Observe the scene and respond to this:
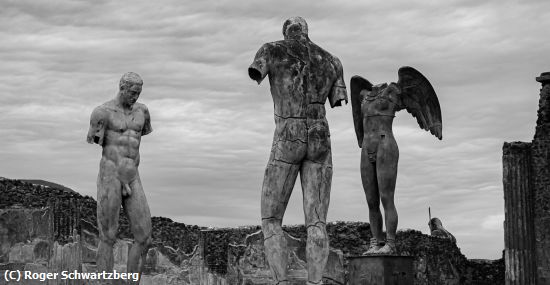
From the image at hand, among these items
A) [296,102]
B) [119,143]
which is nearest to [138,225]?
[119,143]

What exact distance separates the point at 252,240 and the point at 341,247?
1.54 m

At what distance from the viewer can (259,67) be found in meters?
8.45

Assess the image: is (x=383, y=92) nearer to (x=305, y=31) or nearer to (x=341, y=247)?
(x=305, y=31)

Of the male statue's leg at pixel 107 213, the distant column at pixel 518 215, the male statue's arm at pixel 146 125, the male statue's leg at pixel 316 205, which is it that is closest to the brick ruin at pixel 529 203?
the distant column at pixel 518 215

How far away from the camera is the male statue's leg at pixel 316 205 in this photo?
8.45m

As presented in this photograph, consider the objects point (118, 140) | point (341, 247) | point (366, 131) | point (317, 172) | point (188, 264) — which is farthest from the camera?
point (188, 264)

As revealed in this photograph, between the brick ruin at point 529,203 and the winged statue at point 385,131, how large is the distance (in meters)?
4.02

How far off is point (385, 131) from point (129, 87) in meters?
3.03

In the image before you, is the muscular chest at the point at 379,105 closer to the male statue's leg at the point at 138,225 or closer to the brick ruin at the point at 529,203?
the male statue's leg at the point at 138,225

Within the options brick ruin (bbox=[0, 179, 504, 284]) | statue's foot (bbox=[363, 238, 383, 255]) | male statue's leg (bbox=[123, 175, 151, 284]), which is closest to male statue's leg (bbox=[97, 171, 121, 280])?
male statue's leg (bbox=[123, 175, 151, 284])

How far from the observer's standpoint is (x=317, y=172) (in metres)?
8.56

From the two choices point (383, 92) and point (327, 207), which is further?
point (383, 92)

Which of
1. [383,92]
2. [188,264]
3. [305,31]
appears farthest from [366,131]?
[188,264]

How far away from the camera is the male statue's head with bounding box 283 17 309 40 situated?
890 centimetres
